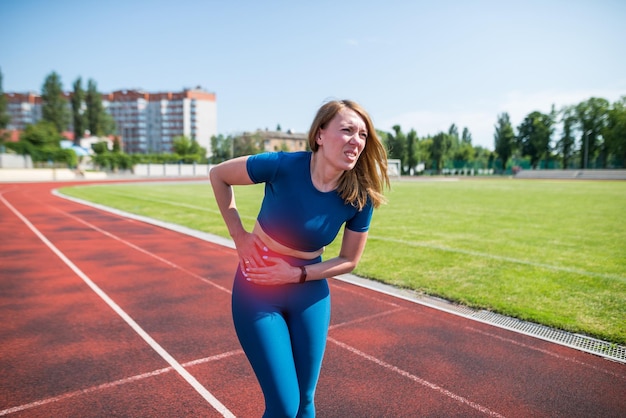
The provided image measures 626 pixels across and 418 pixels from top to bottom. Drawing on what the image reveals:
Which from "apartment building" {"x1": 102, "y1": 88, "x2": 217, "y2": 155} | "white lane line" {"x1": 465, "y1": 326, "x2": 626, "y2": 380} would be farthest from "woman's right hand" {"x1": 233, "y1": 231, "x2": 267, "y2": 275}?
"apartment building" {"x1": 102, "y1": 88, "x2": 217, "y2": 155}

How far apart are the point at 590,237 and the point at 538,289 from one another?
6.56 m

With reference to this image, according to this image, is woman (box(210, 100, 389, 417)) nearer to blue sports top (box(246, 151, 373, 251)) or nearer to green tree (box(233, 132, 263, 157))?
blue sports top (box(246, 151, 373, 251))

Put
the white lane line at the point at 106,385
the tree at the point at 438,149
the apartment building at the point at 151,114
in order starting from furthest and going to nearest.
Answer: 1. the apartment building at the point at 151,114
2. the tree at the point at 438,149
3. the white lane line at the point at 106,385

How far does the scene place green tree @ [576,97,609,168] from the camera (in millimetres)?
81312

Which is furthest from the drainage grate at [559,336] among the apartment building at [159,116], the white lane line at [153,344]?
the apartment building at [159,116]

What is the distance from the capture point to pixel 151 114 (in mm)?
137125

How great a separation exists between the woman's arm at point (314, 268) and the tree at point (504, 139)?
99477 mm

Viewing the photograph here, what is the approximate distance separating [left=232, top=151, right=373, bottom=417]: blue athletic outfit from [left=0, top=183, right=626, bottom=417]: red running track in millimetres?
1432

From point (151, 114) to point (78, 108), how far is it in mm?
44329

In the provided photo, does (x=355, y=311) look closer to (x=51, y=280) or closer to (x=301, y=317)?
(x=301, y=317)

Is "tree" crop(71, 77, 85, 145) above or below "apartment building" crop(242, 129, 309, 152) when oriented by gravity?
above

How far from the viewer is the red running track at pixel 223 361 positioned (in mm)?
3502

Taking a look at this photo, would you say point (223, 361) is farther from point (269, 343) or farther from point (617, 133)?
point (617, 133)

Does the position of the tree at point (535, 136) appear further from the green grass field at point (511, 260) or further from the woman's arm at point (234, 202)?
the woman's arm at point (234, 202)
